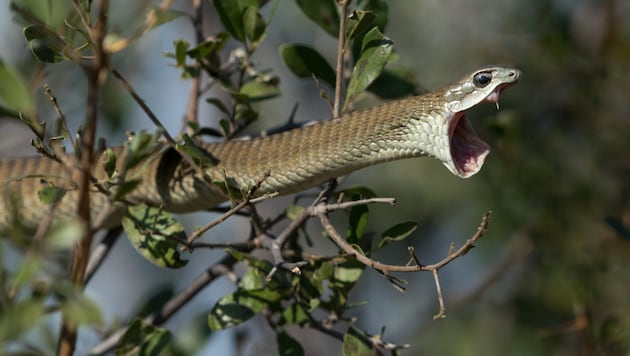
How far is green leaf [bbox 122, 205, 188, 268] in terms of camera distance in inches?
104

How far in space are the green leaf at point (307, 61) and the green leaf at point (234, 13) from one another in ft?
0.63

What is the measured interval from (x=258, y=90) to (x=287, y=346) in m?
0.93

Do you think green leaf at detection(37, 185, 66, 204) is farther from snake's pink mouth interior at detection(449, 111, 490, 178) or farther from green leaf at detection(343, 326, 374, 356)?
snake's pink mouth interior at detection(449, 111, 490, 178)

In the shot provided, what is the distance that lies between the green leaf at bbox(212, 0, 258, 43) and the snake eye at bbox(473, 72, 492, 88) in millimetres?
826

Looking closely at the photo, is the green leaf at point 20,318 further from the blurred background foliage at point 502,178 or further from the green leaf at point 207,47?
the blurred background foliage at point 502,178

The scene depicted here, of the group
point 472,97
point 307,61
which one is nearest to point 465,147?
point 472,97

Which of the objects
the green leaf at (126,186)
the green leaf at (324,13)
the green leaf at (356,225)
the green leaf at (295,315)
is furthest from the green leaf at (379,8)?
the green leaf at (126,186)

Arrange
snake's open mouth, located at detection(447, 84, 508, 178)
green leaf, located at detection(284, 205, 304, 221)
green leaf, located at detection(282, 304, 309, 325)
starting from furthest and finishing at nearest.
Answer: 1. snake's open mouth, located at detection(447, 84, 508, 178)
2. green leaf, located at detection(284, 205, 304, 221)
3. green leaf, located at detection(282, 304, 309, 325)

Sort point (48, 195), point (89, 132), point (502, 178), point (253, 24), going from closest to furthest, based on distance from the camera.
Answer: point (89, 132)
point (48, 195)
point (253, 24)
point (502, 178)

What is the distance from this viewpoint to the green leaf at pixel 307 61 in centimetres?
323

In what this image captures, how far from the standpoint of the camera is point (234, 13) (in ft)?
10.2

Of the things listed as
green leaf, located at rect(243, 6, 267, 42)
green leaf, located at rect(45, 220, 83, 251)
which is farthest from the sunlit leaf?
green leaf, located at rect(45, 220, 83, 251)

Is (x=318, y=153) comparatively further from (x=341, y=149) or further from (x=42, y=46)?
(x=42, y=46)

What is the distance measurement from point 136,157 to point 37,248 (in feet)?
1.13
